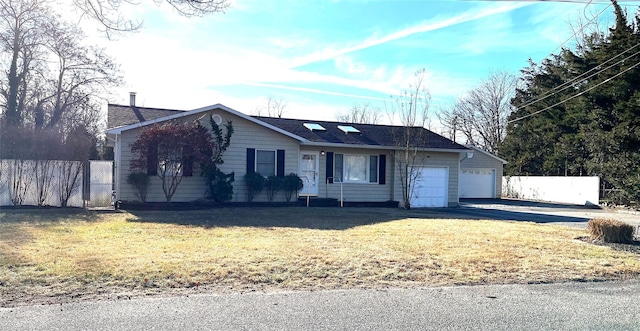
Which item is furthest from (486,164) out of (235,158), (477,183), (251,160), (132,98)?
(132,98)

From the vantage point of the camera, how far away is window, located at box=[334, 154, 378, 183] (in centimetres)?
1870

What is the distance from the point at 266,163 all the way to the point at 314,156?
80.1 inches

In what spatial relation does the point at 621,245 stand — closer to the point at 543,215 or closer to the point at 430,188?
the point at 543,215

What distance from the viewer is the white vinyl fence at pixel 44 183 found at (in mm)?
14625

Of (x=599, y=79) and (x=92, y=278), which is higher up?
(x=599, y=79)

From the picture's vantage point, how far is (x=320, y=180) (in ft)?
60.3

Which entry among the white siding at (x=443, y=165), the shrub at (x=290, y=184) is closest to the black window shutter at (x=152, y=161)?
A: the shrub at (x=290, y=184)

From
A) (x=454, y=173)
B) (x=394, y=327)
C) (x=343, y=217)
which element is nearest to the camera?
(x=394, y=327)

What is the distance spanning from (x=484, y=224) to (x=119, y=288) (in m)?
10.1

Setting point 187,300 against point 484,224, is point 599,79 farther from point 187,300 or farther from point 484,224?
point 187,300

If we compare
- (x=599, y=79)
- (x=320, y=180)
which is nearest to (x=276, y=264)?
(x=320, y=180)

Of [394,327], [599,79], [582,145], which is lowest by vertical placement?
Answer: [394,327]

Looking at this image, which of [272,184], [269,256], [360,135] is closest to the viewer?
[269,256]

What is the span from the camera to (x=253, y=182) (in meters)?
16.7
